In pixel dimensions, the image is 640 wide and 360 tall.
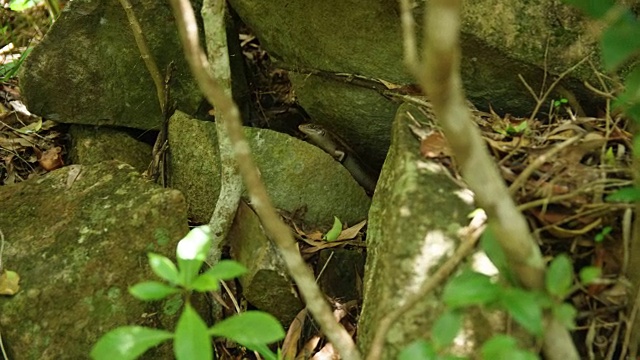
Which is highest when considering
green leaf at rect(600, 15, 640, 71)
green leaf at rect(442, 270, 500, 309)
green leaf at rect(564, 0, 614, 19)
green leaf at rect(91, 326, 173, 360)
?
green leaf at rect(564, 0, 614, 19)

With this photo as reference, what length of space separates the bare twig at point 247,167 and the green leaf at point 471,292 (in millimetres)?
343

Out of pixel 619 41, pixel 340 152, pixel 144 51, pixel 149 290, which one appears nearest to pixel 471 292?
pixel 619 41

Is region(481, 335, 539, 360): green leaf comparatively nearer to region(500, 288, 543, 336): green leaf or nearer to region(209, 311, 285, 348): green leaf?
region(500, 288, 543, 336): green leaf

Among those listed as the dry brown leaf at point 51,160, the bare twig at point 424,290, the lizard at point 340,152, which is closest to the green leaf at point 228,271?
the bare twig at point 424,290

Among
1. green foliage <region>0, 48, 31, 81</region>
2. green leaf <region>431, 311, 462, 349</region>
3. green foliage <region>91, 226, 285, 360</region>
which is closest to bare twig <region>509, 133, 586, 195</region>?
green leaf <region>431, 311, 462, 349</region>

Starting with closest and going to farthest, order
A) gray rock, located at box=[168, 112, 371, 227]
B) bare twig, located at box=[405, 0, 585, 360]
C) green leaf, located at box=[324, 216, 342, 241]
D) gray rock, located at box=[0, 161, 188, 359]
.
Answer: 1. bare twig, located at box=[405, 0, 585, 360]
2. gray rock, located at box=[0, 161, 188, 359]
3. green leaf, located at box=[324, 216, 342, 241]
4. gray rock, located at box=[168, 112, 371, 227]

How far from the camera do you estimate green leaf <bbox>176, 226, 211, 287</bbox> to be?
4.99 ft

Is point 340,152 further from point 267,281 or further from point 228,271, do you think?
point 228,271

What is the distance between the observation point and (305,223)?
2.67 metres

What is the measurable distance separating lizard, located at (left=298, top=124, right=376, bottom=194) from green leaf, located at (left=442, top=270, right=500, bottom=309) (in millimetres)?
1606

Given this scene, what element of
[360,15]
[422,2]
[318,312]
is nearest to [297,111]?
[360,15]

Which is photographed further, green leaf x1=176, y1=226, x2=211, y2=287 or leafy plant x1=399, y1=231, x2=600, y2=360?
green leaf x1=176, y1=226, x2=211, y2=287

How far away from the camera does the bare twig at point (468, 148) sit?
41.9 inches

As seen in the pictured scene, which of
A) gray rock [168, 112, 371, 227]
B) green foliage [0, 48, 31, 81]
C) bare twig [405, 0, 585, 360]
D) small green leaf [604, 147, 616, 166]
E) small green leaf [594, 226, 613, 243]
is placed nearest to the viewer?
bare twig [405, 0, 585, 360]
